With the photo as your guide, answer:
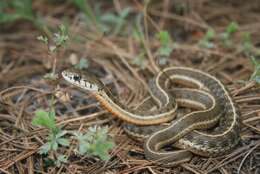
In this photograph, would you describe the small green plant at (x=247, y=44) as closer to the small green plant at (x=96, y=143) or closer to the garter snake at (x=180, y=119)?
the garter snake at (x=180, y=119)

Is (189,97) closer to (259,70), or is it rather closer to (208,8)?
(259,70)

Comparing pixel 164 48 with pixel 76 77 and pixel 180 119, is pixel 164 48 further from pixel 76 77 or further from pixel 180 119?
pixel 76 77

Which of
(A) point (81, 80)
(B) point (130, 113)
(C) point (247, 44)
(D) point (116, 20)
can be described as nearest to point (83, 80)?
(A) point (81, 80)

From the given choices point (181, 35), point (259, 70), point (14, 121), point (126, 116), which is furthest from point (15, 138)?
point (181, 35)

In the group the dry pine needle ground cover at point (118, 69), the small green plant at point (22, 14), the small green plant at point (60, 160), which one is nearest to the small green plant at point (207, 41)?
the dry pine needle ground cover at point (118, 69)

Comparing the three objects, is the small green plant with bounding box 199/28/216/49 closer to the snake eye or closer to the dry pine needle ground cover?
the dry pine needle ground cover
